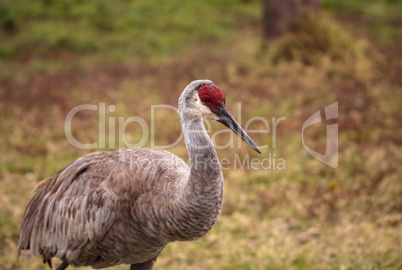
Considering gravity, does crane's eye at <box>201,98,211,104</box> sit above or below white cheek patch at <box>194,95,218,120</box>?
above

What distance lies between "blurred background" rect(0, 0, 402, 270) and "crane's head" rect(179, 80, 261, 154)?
6.63ft

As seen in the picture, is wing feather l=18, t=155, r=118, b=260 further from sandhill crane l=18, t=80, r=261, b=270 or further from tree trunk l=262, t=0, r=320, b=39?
tree trunk l=262, t=0, r=320, b=39

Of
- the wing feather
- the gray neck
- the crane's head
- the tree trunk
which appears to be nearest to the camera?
the gray neck

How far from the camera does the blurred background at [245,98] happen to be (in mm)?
4930

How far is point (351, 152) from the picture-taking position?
6.34 meters

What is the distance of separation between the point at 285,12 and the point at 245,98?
2.58 meters

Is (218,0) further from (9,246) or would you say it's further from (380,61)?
(9,246)

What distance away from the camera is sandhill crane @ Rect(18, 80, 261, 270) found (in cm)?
294

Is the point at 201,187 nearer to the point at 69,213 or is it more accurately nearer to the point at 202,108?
the point at 202,108

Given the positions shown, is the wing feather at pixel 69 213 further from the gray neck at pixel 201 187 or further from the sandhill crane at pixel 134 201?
the gray neck at pixel 201 187

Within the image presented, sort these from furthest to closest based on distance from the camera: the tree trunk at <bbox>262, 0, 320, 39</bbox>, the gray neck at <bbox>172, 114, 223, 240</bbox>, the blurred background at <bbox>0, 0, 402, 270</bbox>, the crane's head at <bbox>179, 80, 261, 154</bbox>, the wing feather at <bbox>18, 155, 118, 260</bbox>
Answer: the tree trunk at <bbox>262, 0, 320, 39</bbox> < the blurred background at <bbox>0, 0, 402, 270</bbox> < the wing feather at <bbox>18, 155, 118, 260</bbox> < the crane's head at <bbox>179, 80, 261, 154</bbox> < the gray neck at <bbox>172, 114, 223, 240</bbox>

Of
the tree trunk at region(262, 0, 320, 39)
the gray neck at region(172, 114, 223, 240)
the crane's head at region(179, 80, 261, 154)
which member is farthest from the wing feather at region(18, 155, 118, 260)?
the tree trunk at region(262, 0, 320, 39)

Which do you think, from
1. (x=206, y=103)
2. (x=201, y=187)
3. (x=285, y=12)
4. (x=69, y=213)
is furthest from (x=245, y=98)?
(x=201, y=187)

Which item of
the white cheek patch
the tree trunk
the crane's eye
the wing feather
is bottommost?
the wing feather
